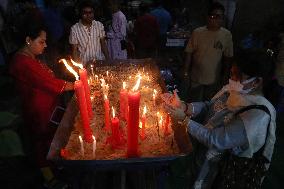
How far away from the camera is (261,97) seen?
240cm

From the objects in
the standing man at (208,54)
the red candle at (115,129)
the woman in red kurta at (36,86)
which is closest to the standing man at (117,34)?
the standing man at (208,54)

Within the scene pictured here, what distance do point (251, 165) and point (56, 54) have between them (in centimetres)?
665

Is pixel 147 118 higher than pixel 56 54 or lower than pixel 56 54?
higher

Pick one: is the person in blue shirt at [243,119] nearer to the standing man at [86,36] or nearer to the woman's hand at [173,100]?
the woman's hand at [173,100]

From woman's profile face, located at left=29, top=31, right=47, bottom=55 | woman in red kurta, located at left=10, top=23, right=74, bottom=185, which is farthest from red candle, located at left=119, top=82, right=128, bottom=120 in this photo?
woman's profile face, located at left=29, top=31, right=47, bottom=55

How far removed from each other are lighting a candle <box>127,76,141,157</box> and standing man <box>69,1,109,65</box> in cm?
315

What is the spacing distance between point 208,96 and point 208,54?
84cm

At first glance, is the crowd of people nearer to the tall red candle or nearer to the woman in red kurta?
the woman in red kurta

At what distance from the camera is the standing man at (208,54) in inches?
196

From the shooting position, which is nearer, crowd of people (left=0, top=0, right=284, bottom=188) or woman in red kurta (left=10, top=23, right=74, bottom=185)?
crowd of people (left=0, top=0, right=284, bottom=188)

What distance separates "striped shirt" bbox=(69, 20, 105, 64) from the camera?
17.4 ft

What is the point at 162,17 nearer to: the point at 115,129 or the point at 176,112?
the point at 176,112

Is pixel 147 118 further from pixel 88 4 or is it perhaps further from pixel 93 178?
pixel 88 4

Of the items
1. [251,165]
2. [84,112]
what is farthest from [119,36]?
[251,165]
